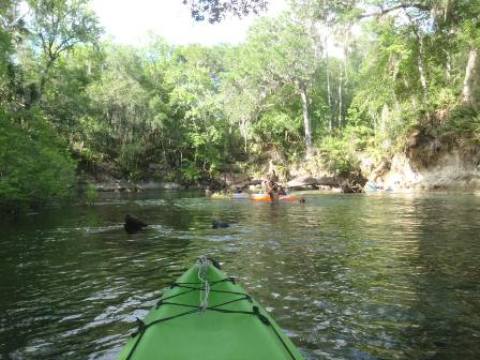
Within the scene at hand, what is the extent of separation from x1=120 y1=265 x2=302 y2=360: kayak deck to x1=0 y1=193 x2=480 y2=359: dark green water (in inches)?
38.9

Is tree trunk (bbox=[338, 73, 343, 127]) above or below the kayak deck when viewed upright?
above

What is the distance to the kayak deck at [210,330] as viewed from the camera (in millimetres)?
3799

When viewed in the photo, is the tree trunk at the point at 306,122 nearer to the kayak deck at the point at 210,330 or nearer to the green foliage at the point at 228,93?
the green foliage at the point at 228,93

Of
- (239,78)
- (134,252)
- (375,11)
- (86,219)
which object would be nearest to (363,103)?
A: (375,11)

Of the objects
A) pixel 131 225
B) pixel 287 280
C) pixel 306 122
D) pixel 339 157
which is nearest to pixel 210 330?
pixel 287 280

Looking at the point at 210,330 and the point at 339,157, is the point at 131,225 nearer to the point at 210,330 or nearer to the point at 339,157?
the point at 210,330

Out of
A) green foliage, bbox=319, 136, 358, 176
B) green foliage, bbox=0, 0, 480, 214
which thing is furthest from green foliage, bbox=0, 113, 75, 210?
green foliage, bbox=319, 136, 358, 176

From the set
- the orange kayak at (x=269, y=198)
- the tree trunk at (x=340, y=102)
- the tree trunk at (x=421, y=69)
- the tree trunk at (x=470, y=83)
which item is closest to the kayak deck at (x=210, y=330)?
the orange kayak at (x=269, y=198)

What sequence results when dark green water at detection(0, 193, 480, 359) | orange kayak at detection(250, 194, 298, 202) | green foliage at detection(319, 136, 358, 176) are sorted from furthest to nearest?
green foliage at detection(319, 136, 358, 176), orange kayak at detection(250, 194, 298, 202), dark green water at detection(0, 193, 480, 359)

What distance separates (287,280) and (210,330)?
4.20 metres

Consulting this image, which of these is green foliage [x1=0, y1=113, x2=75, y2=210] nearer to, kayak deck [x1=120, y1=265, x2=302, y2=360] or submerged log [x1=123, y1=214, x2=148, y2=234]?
submerged log [x1=123, y1=214, x2=148, y2=234]

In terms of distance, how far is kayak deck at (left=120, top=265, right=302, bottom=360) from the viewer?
12.5ft

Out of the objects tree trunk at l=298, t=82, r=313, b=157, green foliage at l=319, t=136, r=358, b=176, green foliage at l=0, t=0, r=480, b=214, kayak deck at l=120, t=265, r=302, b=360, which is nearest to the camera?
kayak deck at l=120, t=265, r=302, b=360

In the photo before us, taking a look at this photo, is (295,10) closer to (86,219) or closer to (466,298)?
(86,219)
